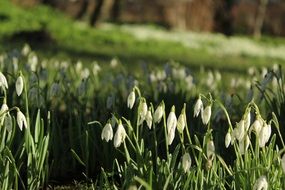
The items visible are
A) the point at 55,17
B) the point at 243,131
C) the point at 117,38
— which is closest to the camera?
the point at 243,131

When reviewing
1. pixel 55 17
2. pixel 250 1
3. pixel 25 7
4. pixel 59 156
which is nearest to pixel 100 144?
pixel 59 156

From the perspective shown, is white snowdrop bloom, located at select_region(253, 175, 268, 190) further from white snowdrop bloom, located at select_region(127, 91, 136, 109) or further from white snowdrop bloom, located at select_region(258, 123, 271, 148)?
white snowdrop bloom, located at select_region(127, 91, 136, 109)

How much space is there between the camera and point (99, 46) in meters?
14.8

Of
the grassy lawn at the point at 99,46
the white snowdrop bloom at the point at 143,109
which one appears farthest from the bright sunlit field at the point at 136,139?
the grassy lawn at the point at 99,46

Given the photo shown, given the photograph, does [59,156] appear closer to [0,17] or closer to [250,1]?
[0,17]

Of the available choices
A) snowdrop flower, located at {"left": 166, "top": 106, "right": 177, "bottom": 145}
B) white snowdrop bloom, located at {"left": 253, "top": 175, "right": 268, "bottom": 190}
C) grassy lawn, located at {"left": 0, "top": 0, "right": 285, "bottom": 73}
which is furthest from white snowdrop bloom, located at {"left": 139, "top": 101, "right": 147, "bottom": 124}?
grassy lawn, located at {"left": 0, "top": 0, "right": 285, "bottom": 73}

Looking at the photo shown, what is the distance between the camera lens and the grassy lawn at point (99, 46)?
493 inches

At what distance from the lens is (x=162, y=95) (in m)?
4.81

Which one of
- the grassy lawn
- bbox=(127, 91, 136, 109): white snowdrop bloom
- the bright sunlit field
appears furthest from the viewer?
the grassy lawn

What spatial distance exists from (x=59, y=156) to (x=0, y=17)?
507 inches

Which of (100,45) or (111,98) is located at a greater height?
(111,98)

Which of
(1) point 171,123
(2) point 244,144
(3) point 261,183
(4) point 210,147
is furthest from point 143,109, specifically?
(3) point 261,183

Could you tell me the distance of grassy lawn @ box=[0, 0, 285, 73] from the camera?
41.1ft

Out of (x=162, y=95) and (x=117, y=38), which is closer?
(x=162, y=95)
